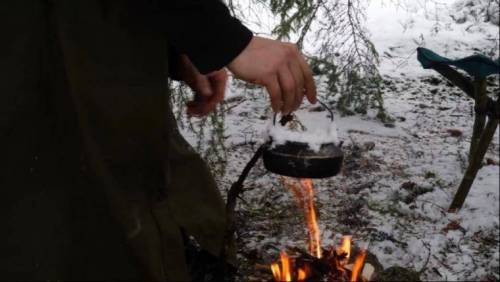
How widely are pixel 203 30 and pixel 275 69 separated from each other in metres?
0.18

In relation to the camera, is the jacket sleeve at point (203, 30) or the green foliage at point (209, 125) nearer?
the jacket sleeve at point (203, 30)

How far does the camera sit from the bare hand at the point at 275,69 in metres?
1.11

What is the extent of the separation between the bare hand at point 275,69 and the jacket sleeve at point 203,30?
0.03 metres

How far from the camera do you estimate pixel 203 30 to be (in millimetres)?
1056

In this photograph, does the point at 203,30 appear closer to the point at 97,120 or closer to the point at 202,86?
the point at 97,120

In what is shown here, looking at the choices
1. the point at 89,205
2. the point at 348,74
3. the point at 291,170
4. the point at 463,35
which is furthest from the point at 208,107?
the point at 463,35

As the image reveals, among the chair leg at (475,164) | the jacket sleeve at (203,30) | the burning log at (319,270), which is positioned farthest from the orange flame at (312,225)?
the jacket sleeve at (203,30)

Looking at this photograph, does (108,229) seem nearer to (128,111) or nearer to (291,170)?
(128,111)

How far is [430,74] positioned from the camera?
6.64 metres

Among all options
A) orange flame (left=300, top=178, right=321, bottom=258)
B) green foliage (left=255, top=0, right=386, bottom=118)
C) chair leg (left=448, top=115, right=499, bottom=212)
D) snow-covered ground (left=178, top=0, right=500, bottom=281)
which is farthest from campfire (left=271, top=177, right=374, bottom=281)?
green foliage (left=255, top=0, right=386, bottom=118)

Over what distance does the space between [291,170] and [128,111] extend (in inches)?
25.1

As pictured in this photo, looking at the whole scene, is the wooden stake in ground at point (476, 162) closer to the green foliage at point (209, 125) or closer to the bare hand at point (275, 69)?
the green foliage at point (209, 125)

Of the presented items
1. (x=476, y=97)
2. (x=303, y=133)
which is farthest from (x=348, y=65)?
(x=303, y=133)

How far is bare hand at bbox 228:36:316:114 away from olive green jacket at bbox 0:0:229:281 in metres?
0.24
